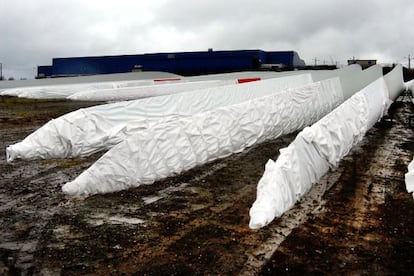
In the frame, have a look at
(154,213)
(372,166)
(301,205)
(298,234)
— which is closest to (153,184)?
(154,213)

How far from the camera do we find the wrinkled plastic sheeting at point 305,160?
186 inches

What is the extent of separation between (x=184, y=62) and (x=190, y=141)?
108 ft

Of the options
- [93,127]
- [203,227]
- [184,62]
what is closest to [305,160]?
[203,227]

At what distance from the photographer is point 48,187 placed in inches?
242

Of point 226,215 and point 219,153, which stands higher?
point 219,153

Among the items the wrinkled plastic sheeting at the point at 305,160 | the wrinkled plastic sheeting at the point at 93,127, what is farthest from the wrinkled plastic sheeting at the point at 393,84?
the wrinkled plastic sheeting at the point at 93,127

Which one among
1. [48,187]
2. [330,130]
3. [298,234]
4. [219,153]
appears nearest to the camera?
[298,234]

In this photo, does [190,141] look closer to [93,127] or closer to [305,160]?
[305,160]

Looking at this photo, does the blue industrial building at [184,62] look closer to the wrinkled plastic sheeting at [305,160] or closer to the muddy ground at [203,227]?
the wrinkled plastic sheeting at [305,160]

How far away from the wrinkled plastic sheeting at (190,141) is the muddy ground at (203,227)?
0.73 feet

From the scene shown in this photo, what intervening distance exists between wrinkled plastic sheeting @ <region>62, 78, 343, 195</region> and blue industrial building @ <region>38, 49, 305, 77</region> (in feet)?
86.2

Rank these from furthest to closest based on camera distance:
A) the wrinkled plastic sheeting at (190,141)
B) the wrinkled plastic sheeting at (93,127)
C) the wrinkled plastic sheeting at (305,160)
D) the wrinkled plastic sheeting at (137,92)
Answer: the wrinkled plastic sheeting at (137,92) < the wrinkled plastic sheeting at (93,127) < the wrinkled plastic sheeting at (190,141) < the wrinkled plastic sheeting at (305,160)

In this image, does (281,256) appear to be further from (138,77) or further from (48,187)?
(138,77)

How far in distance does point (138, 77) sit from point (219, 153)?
2394 centimetres
